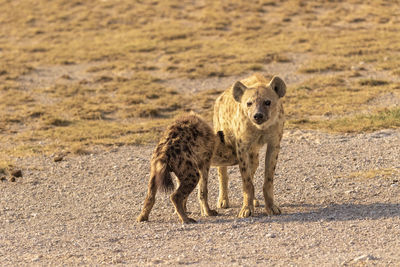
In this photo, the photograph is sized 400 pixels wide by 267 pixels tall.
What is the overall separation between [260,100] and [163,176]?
90cm

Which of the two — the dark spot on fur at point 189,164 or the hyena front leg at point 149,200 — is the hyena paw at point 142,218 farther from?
the dark spot on fur at point 189,164

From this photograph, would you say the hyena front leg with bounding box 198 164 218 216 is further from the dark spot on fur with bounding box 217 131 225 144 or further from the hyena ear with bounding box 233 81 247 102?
the hyena ear with bounding box 233 81 247 102

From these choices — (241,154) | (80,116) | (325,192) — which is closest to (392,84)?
(80,116)

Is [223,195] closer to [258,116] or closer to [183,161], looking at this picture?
[183,161]

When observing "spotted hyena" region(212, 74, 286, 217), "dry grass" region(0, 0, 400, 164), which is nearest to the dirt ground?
"spotted hyena" region(212, 74, 286, 217)

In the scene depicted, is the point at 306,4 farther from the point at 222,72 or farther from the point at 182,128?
the point at 182,128

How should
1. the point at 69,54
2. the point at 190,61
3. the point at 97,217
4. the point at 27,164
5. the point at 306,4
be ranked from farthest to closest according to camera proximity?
the point at 306,4 < the point at 69,54 < the point at 190,61 < the point at 27,164 < the point at 97,217

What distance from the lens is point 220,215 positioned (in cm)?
575

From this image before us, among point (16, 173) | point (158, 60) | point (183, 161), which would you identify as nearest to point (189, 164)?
point (183, 161)

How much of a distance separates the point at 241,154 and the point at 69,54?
1229cm

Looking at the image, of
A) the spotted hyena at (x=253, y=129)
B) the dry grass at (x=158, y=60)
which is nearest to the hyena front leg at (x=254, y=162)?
the spotted hyena at (x=253, y=129)

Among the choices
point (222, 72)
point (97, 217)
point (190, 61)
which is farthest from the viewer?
point (190, 61)

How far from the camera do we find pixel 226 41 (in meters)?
17.9

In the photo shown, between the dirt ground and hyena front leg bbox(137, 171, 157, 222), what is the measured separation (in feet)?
0.29
